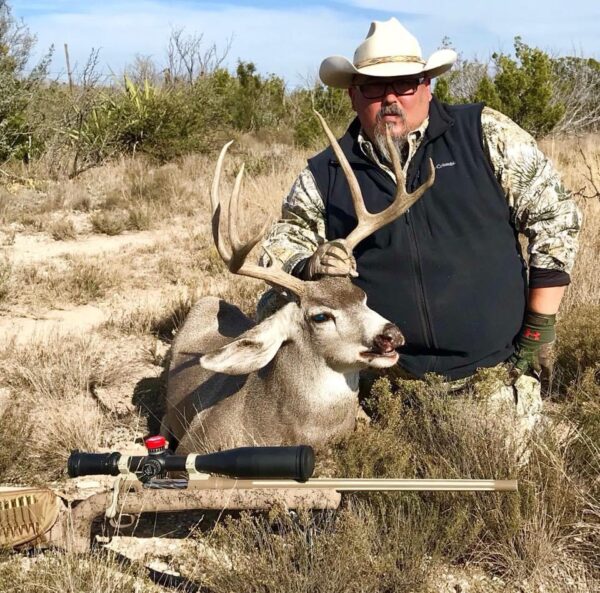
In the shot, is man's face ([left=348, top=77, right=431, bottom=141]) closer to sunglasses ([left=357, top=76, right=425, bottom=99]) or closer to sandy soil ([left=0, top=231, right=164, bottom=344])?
sunglasses ([left=357, top=76, right=425, bottom=99])

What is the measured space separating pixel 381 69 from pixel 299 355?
5.20ft

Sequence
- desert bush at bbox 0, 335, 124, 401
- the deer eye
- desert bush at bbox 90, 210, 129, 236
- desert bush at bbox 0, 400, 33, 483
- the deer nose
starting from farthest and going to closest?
desert bush at bbox 90, 210, 129, 236, desert bush at bbox 0, 335, 124, 401, desert bush at bbox 0, 400, 33, 483, the deer eye, the deer nose

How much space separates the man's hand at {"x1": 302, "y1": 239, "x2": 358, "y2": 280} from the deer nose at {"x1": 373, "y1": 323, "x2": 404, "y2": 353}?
349mm

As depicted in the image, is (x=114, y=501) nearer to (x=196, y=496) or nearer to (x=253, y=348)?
(x=196, y=496)

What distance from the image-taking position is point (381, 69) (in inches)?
160

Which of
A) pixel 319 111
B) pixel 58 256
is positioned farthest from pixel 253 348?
pixel 319 111

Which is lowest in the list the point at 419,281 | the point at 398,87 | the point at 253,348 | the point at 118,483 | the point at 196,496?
the point at 196,496

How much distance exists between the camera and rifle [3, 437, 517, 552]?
2.62 m

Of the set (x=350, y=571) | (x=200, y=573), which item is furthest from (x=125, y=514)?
(x=350, y=571)

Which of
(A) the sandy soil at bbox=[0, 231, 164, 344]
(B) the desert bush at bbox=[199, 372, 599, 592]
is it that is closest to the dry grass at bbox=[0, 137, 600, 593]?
(B) the desert bush at bbox=[199, 372, 599, 592]

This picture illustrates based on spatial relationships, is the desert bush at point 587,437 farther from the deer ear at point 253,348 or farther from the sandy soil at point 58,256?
the sandy soil at point 58,256

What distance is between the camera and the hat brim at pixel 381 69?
13.3 ft

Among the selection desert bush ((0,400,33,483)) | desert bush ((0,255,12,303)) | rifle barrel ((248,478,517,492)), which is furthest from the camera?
desert bush ((0,255,12,303))

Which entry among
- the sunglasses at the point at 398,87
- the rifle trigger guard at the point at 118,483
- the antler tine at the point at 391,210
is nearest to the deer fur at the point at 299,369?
the antler tine at the point at 391,210
